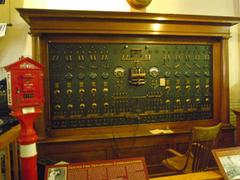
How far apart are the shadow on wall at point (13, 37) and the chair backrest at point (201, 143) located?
2.31 m

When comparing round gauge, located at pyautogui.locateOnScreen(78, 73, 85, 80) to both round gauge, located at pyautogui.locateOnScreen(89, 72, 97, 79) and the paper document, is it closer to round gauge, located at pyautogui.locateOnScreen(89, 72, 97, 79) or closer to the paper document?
round gauge, located at pyautogui.locateOnScreen(89, 72, 97, 79)

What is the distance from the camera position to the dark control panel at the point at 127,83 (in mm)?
3061

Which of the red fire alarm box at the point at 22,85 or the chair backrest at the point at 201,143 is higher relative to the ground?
the red fire alarm box at the point at 22,85

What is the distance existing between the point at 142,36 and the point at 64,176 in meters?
2.27

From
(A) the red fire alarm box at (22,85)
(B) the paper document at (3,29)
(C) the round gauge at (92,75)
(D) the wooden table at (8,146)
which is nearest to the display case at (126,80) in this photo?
(C) the round gauge at (92,75)

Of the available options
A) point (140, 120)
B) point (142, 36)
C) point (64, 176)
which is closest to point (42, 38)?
point (142, 36)

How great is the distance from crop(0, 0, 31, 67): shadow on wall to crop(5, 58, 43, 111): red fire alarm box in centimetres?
191

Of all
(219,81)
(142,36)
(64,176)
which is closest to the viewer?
(64,176)

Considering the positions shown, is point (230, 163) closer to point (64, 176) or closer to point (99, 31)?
point (64, 176)

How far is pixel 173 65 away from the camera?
11.2 ft

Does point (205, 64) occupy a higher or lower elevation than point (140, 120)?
higher

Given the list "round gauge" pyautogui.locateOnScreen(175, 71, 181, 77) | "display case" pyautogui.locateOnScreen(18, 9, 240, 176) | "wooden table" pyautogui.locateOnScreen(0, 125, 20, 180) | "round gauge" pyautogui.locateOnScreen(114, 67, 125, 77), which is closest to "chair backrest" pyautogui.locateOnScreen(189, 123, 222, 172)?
"display case" pyautogui.locateOnScreen(18, 9, 240, 176)

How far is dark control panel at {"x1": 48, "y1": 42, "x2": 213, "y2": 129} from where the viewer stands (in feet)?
10.0

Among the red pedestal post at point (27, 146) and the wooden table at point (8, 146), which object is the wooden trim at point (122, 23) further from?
the red pedestal post at point (27, 146)
